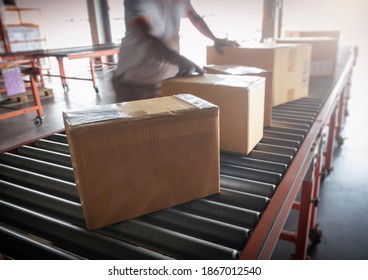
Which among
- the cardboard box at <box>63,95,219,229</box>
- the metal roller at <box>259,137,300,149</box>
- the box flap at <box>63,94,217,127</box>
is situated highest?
the box flap at <box>63,94,217,127</box>

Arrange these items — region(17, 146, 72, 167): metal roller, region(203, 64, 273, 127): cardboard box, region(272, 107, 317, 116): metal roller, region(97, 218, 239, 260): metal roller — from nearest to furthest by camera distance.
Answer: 1. region(97, 218, 239, 260): metal roller
2. region(17, 146, 72, 167): metal roller
3. region(203, 64, 273, 127): cardboard box
4. region(272, 107, 317, 116): metal roller

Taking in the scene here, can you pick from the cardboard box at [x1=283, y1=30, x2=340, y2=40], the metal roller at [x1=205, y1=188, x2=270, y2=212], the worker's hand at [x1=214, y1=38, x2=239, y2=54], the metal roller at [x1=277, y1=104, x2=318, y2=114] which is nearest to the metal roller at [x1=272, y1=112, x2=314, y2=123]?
the metal roller at [x1=277, y1=104, x2=318, y2=114]

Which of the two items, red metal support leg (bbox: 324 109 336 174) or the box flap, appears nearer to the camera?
the box flap

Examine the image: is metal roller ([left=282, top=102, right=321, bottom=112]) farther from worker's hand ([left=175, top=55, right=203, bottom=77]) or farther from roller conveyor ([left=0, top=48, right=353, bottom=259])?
worker's hand ([left=175, top=55, right=203, bottom=77])

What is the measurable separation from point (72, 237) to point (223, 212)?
492 mm

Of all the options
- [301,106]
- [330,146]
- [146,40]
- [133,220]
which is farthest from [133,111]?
[330,146]

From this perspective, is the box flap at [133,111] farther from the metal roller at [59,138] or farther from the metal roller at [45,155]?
the metal roller at [59,138]

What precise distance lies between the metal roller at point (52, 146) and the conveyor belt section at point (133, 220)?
89 mm

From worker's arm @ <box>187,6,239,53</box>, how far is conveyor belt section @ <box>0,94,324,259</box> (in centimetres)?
112

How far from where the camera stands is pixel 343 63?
4594 millimetres

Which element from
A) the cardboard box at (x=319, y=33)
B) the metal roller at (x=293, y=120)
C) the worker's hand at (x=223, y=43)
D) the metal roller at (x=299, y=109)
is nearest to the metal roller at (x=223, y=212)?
the metal roller at (x=293, y=120)

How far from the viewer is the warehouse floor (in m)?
3.22

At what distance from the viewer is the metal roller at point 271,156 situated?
1.40 m
